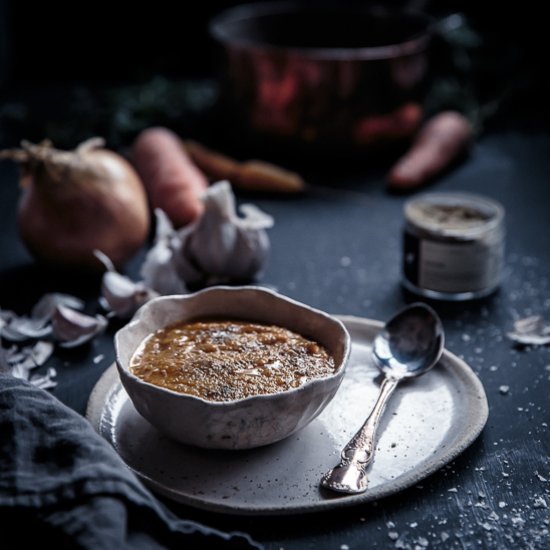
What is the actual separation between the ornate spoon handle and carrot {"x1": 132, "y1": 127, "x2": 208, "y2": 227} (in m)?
0.83

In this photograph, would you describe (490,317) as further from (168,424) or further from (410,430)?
(168,424)

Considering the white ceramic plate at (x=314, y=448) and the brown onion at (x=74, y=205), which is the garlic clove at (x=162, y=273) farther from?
the white ceramic plate at (x=314, y=448)

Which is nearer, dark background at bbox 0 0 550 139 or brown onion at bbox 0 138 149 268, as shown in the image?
brown onion at bbox 0 138 149 268

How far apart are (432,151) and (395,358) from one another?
0.97m

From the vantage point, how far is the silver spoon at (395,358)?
1.05m

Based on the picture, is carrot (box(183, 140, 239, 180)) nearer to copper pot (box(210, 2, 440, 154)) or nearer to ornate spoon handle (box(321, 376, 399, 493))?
copper pot (box(210, 2, 440, 154))

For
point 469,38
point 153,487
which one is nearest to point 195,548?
point 153,487

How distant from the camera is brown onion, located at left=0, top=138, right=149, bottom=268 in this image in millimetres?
1615

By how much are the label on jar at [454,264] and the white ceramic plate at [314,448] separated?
296 millimetres

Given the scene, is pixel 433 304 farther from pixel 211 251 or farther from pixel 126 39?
pixel 126 39

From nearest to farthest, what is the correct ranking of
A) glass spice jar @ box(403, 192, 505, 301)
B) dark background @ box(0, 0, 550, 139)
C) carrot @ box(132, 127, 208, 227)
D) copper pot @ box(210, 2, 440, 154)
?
glass spice jar @ box(403, 192, 505, 301), carrot @ box(132, 127, 208, 227), copper pot @ box(210, 2, 440, 154), dark background @ box(0, 0, 550, 139)

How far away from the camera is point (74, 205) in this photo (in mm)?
1615

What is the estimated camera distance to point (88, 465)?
0.95m

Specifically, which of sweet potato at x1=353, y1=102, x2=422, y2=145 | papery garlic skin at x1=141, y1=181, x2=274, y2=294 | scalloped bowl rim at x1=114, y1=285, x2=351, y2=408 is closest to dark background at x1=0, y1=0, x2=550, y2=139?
sweet potato at x1=353, y1=102, x2=422, y2=145
